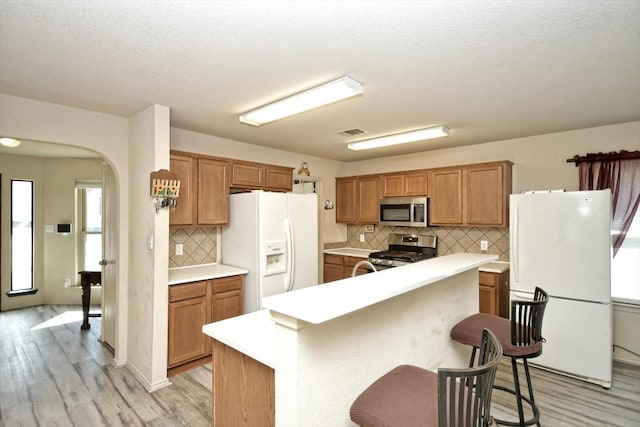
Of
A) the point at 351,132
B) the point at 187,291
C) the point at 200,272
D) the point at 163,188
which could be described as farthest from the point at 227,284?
the point at 351,132

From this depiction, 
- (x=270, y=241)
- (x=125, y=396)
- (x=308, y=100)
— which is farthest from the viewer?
(x=270, y=241)

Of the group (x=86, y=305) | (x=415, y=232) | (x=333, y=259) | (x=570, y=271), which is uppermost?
(x=415, y=232)

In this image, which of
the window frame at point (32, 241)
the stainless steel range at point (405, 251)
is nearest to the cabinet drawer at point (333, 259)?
the stainless steel range at point (405, 251)

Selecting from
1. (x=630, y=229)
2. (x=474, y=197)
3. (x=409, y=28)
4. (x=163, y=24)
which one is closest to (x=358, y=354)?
(x=409, y=28)

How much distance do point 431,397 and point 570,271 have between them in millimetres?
2472

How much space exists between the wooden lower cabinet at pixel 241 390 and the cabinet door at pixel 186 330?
60.7 inches

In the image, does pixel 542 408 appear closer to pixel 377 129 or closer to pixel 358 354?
pixel 358 354

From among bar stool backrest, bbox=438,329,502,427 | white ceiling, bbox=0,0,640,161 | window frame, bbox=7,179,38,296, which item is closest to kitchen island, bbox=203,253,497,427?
bar stool backrest, bbox=438,329,502,427

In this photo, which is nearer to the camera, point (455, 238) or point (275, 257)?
point (275, 257)

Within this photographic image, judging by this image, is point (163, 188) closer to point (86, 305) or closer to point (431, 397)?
point (431, 397)

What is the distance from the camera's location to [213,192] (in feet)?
11.9

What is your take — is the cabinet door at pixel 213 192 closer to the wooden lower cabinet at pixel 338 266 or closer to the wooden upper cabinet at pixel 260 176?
the wooden upper cabinet at pixel 260 176

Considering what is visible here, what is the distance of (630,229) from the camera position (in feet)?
11.0

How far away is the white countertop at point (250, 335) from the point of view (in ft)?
4.54
